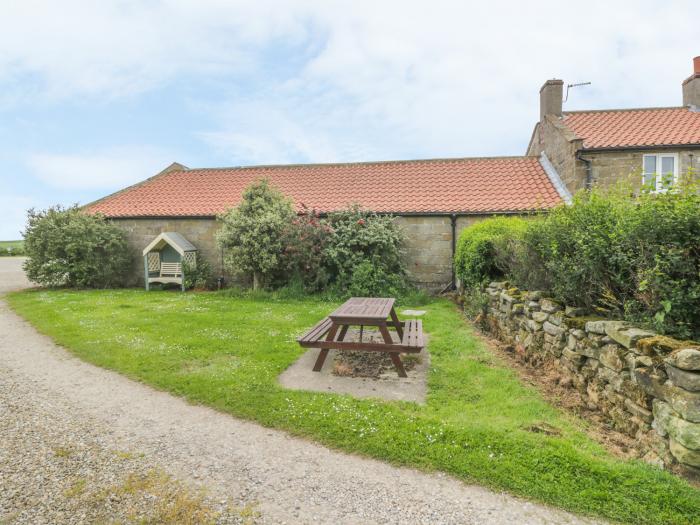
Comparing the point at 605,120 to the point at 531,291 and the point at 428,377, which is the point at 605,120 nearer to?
the point at 531,291

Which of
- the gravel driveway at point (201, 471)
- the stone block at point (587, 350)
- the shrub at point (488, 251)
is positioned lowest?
the gravel driveway at point (201, 471)

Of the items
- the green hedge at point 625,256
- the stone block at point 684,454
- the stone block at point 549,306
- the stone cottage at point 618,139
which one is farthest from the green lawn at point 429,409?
the stone cottage at point 618,139

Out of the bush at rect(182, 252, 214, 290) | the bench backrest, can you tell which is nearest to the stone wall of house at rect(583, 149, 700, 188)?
the bush at rect(182, 252, 214, 290)

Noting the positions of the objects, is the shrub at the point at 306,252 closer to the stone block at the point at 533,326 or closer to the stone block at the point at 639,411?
the stone block at the point at 533,326

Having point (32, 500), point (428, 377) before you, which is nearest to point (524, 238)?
point (428, 377)

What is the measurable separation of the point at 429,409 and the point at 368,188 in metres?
12.2

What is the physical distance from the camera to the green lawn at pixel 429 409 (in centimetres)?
316

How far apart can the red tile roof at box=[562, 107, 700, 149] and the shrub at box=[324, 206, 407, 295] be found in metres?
7.64

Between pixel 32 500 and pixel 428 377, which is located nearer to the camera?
pixel 32 500

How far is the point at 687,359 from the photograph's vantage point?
124 inches

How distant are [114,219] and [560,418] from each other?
55.2 ft

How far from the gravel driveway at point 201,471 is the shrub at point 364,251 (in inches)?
301

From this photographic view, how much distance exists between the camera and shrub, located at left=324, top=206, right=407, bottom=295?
12.0m

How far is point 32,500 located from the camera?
3068 mm
